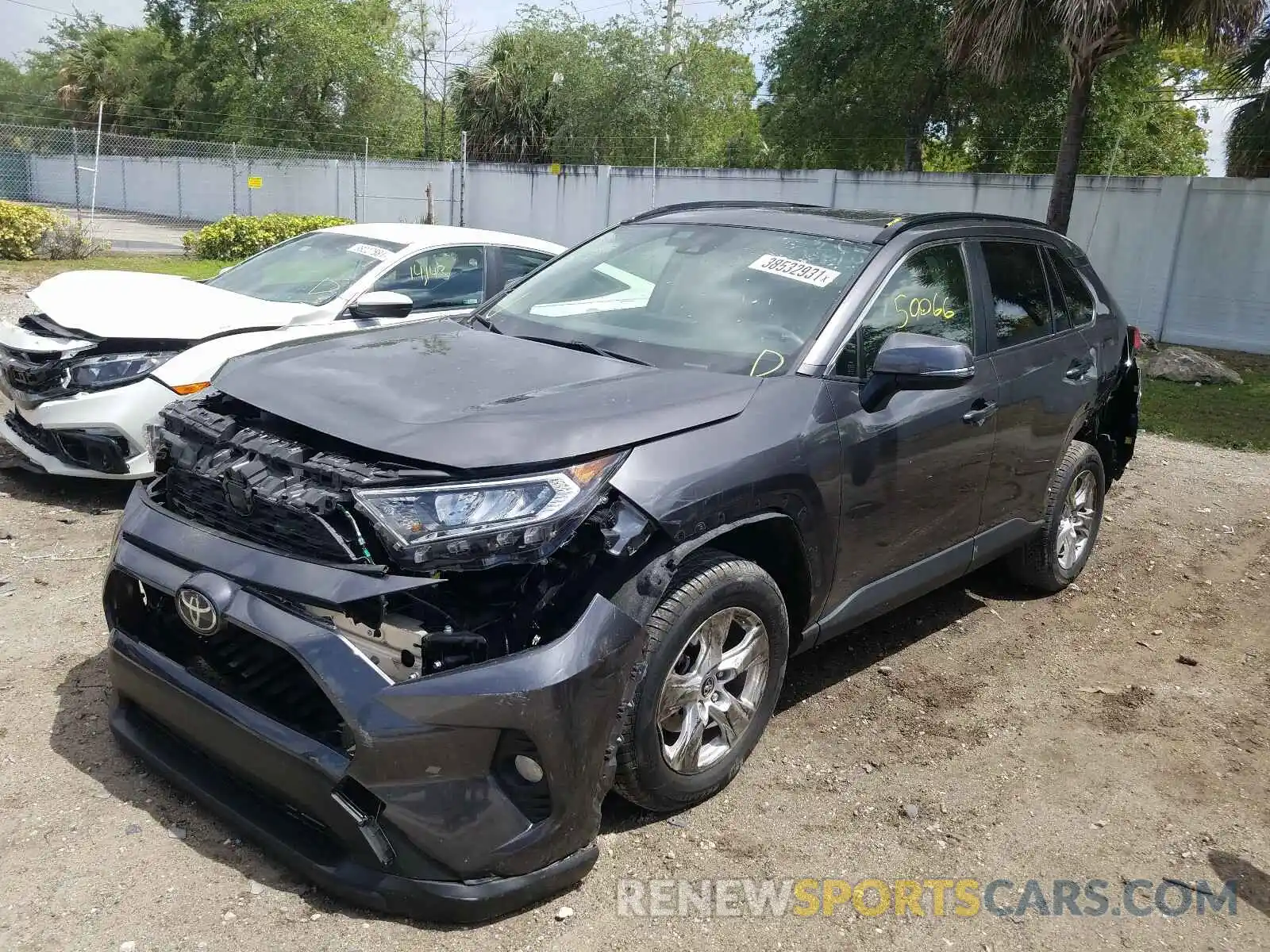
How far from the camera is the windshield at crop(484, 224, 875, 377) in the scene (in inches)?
146

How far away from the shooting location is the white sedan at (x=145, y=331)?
215 inches

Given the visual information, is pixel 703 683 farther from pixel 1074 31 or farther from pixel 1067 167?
pixel 1067 167

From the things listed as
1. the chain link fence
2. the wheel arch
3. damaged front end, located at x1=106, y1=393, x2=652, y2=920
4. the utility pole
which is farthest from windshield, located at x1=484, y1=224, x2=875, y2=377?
the utility pole

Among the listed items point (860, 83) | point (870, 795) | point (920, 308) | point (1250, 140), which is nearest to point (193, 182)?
point (860, 83)

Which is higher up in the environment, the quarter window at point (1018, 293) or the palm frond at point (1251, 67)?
the palm frond at point (1251, 67)

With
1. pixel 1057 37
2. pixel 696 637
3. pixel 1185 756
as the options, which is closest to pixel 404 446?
pixel 696 637

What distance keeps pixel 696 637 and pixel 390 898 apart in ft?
3.67

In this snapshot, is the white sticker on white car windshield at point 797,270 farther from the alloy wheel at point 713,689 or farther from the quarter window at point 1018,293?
the alloy wheel at point 713,689

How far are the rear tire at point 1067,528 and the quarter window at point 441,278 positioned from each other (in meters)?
3.91

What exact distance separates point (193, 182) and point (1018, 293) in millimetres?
34942

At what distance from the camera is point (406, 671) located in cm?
269

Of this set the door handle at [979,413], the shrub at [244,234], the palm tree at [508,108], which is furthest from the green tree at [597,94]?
the door handle at [979,413]

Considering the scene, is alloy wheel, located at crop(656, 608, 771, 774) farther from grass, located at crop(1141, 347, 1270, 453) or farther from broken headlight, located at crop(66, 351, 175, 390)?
grass, located at crop(1141, 347, 1270, 453)

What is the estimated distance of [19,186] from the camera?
130ft
